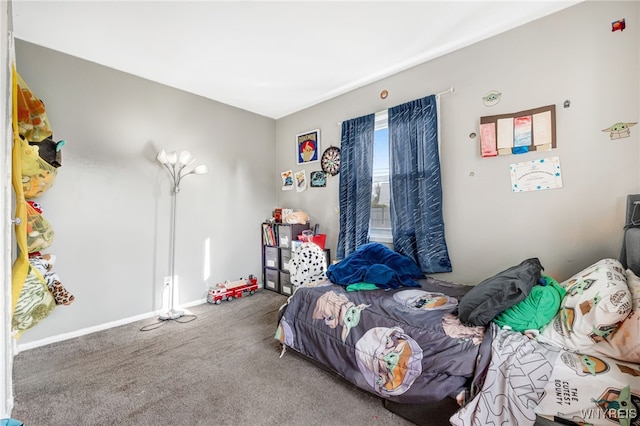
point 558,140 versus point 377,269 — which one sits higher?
point 558,140

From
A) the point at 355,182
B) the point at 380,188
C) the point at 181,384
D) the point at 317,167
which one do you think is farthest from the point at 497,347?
the point at 317,167

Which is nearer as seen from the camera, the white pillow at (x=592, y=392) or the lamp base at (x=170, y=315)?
the white pillow at (x=592, y=392)

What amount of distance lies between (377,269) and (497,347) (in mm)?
1082

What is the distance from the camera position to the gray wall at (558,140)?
6.02 feet

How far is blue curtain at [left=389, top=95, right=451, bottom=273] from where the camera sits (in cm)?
256

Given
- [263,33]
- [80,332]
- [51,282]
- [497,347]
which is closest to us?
[497,347]

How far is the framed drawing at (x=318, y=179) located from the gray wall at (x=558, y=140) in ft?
4.20

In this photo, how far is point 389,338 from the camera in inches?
63.9

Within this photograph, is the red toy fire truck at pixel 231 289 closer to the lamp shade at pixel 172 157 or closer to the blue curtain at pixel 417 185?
the lamp shade at pixel 172 157

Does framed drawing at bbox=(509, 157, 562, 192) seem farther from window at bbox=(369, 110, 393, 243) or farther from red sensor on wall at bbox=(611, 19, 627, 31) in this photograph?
window at bbox=(369, 110, 393, 243)

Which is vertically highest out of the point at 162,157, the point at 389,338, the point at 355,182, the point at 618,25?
the point at 618,25

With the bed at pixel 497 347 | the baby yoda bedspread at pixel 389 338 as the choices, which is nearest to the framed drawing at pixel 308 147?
the baby yoda bedspread at pixel 389 338

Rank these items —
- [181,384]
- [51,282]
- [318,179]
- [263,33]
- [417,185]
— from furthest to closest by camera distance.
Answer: [318,179], [417,185], [263,33], [51,282], [181,384]

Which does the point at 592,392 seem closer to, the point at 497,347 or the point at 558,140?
the point at 497,347
